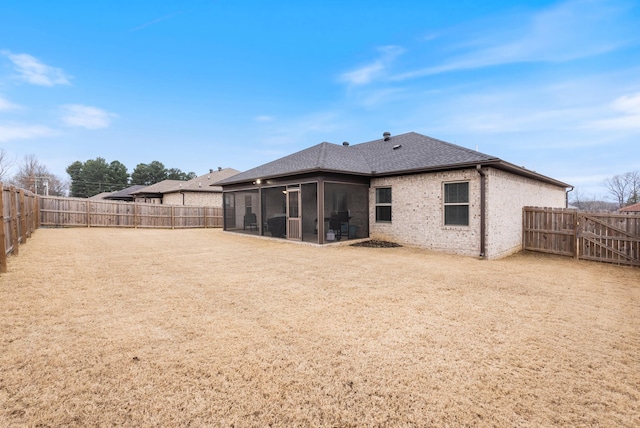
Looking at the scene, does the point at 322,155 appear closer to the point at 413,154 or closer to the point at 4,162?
the point at 413,154

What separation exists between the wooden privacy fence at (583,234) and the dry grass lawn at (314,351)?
289cm

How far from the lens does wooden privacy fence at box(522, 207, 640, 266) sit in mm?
7855

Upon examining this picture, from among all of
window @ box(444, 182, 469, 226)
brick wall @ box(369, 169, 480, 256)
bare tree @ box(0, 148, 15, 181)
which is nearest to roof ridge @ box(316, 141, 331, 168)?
brick wall @ box(369, 169, 480, 256)

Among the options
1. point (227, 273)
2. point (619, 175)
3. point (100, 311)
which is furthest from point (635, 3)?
point (619, 175)

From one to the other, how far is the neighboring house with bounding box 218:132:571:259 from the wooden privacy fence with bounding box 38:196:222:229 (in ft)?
25.2

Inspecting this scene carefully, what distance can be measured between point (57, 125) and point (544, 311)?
42.2 metres

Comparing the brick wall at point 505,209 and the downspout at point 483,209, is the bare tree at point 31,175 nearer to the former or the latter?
the downspout at point 483,209

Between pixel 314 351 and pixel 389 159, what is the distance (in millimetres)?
10654

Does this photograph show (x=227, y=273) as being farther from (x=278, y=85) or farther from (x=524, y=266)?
(x=278, y=85)

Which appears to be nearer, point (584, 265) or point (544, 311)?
point (544, 311)

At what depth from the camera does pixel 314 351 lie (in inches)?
112

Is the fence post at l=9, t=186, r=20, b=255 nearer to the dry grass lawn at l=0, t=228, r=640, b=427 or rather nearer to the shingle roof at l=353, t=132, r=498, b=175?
the dry grass lawn at l=0, t=228, r=640, b=427

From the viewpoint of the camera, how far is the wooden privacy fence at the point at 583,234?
7855 millimetres

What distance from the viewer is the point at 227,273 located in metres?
6.35
